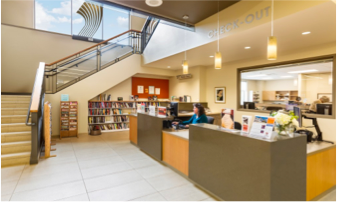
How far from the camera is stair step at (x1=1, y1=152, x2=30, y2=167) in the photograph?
4.14 m

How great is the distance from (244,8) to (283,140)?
2931 mm

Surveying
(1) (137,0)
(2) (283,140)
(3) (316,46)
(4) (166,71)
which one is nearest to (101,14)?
(4) (166,71)

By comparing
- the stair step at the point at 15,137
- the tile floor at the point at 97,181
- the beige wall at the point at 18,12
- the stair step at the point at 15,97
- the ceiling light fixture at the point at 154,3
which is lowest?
the tile floor at the point at 97,181

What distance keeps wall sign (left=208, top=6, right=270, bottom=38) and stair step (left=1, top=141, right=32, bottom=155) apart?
5447 mm

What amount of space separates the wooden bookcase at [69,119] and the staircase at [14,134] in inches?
44.9

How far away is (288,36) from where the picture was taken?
4109mm

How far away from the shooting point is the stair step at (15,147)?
4.39m

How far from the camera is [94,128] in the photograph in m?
7.57

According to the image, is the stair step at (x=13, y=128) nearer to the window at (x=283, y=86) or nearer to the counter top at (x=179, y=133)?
the counter top at (x=179, y=133)

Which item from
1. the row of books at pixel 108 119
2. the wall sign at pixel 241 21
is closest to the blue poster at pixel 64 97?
the row of books at pixel 108 119

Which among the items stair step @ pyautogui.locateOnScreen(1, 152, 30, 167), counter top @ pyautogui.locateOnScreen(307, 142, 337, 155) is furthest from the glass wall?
counter top @ pyautogui.locateOnScreen(307, 142, 337, 155)

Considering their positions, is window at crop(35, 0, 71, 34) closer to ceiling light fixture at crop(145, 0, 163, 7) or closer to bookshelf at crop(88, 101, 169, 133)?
bookshelf at crop(88, 101, 169, 133)

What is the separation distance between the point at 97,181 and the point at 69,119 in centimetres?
423

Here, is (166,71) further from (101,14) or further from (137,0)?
(137,0)
